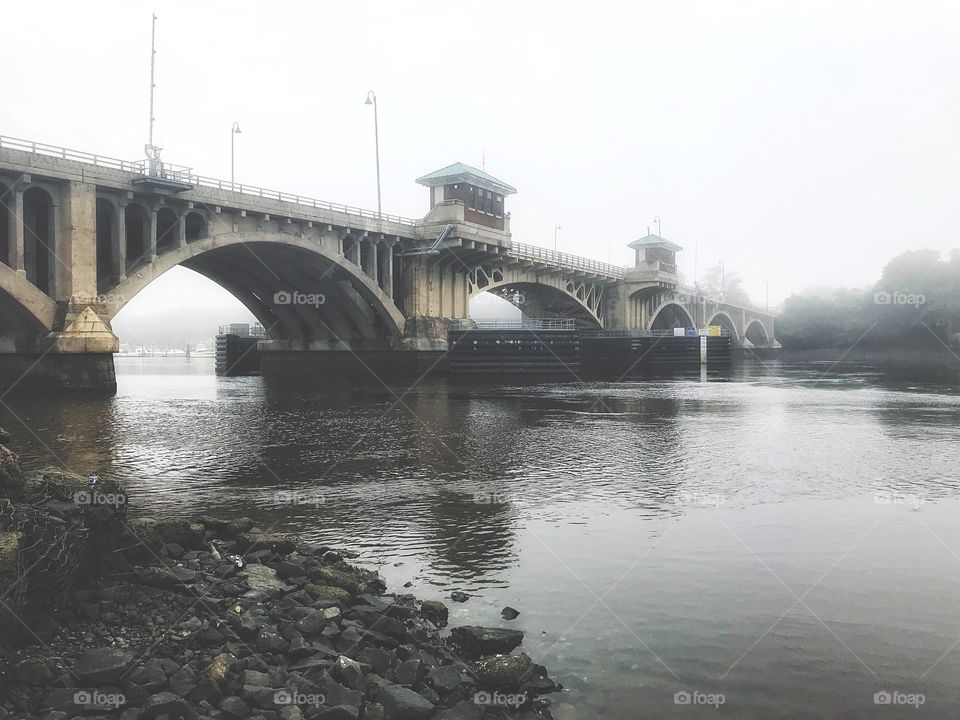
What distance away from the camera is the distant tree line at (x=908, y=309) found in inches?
4038

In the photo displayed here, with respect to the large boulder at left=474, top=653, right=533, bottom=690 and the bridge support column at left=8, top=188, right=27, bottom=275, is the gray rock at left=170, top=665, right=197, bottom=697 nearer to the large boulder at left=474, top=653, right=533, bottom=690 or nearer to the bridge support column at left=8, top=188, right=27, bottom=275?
the large boulder at left=474, top=653, right=533, bottom=690

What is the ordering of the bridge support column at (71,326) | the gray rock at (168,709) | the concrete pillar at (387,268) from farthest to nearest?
the concrete pillar at (387,268), the bridge support column at (71,326), the gray rock at (168,709)

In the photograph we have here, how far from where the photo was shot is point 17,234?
3778 cm

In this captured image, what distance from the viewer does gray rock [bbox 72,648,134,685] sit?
6156mm

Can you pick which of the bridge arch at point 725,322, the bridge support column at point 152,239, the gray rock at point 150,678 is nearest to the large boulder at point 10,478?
the gray rock at point 150,678

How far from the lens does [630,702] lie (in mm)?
6551

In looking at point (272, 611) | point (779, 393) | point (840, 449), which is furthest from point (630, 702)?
point (779, 393)

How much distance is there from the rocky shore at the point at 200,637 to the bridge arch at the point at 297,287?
39379 millimetres

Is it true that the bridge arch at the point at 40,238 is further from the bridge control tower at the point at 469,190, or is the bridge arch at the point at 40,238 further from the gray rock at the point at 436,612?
the gray rock at the point at 436,612

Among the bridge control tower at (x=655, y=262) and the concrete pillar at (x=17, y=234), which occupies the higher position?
the bridge control tower at (x=655, y=262)

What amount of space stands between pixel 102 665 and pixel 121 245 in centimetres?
4113

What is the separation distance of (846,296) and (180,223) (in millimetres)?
125808

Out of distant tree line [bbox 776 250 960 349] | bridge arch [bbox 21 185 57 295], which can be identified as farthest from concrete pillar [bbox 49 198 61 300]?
distant tree line [bbox 776 250 960 349]

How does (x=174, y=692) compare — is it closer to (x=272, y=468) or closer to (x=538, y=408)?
(x=272, y=468)
